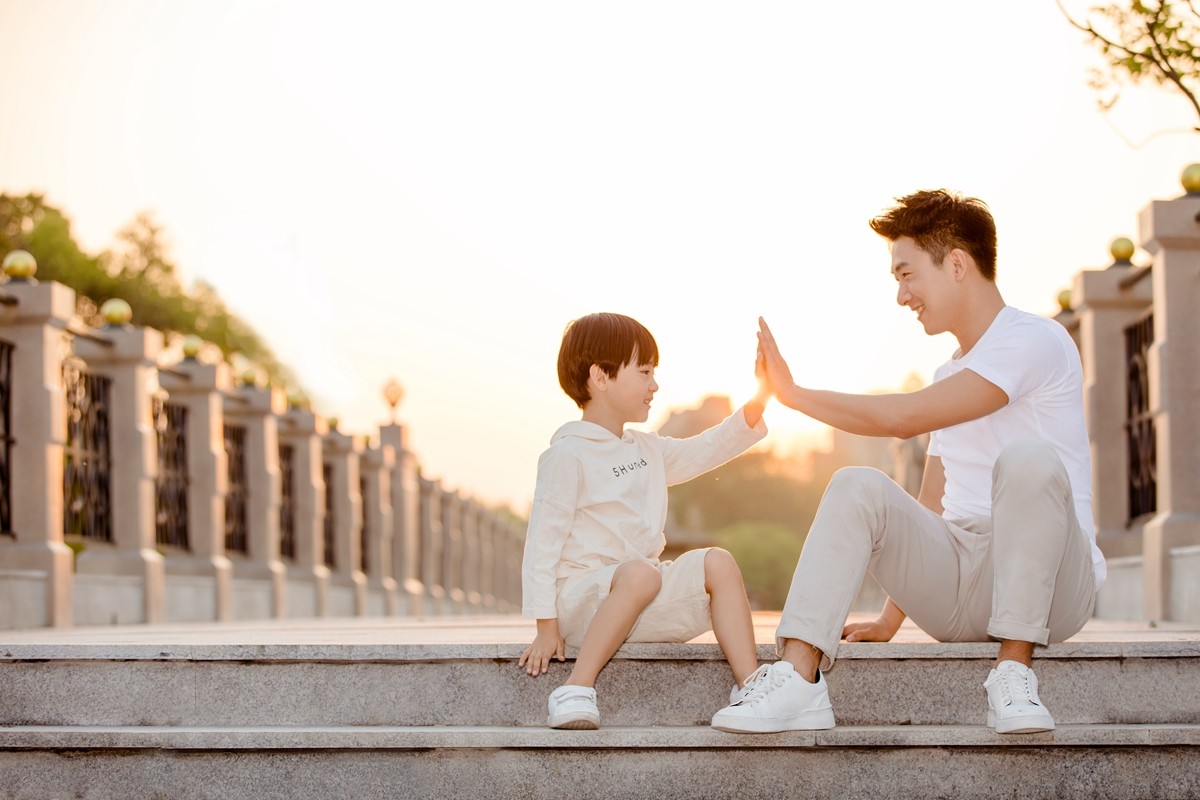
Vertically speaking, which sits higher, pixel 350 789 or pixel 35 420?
pixel 35 420

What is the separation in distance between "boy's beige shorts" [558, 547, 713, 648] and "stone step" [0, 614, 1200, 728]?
9cm

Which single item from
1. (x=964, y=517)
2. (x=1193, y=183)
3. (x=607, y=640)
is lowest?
(x=607, y=640)

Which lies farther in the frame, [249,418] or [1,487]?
[249,418]

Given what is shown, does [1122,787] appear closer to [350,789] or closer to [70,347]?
[350,789]

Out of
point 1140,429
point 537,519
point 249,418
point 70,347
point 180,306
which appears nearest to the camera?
point 537,519

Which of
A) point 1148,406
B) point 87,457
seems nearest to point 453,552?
point 87,457

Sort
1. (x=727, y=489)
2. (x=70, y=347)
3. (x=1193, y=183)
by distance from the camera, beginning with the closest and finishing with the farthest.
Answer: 1. (x=1193, y=183)
2. (x=70, y=347)
3. (x=727, y=489)

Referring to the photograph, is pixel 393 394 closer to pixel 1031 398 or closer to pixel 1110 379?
pixel 1110 379

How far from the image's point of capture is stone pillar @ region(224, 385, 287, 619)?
1548 cm

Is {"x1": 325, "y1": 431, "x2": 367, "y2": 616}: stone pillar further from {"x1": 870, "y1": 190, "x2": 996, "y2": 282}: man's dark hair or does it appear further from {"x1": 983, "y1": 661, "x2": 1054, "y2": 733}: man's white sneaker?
{"x1": 983, "y1": 661, "x2": 1054, "y2": 733}: man's white sneaker

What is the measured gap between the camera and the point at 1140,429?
930 cm

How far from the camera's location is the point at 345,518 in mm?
19922

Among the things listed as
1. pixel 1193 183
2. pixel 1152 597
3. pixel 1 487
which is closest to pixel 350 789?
pixel 1152 597

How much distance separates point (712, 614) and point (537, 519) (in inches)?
22.6
